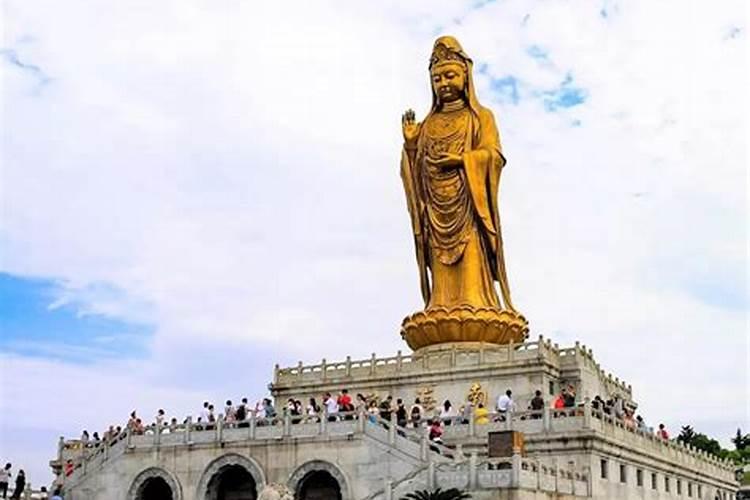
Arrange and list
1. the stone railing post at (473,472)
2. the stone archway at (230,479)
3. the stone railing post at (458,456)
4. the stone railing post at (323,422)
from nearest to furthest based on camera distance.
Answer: the stone railing post at (473,472) < the stone railing post at (458,456) < the stone railing post at (323,422) < the stone archway at (230,479)

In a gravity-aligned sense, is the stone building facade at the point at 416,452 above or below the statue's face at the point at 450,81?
below

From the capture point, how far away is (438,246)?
43.6 meters

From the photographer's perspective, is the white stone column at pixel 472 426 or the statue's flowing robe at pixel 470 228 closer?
the white stone column at pixel 472 426

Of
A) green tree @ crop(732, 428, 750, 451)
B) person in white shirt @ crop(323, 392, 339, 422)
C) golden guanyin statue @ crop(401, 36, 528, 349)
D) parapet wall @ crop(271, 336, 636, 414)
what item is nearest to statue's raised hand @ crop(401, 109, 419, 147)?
golden guanyin statue @ crop(401, 36, 528, 349)

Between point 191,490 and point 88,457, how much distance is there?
159 inches

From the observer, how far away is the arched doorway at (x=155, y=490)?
3341cm

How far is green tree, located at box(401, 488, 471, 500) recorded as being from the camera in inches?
1026

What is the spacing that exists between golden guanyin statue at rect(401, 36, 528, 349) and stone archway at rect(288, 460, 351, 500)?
10.7 meters

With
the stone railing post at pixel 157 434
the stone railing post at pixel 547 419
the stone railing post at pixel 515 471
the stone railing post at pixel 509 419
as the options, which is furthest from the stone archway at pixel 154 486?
the stone railing post at pixel 515 471

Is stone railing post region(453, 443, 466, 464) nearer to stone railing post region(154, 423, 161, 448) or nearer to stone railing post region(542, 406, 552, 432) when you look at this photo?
stone railing post region(542, 406, 552, 432)

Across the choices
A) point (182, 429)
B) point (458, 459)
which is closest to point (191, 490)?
point (182, 429)

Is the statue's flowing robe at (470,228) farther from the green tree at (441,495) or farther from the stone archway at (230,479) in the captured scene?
the green tree at (441,495)

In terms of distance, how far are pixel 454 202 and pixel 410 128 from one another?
3.89 meters

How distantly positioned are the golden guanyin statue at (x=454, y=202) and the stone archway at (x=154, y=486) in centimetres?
1162
